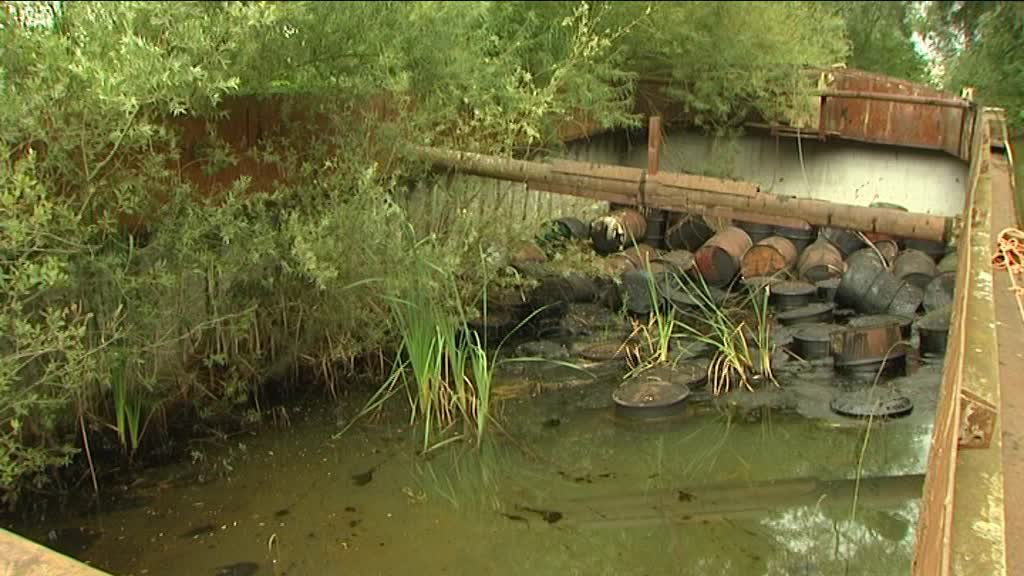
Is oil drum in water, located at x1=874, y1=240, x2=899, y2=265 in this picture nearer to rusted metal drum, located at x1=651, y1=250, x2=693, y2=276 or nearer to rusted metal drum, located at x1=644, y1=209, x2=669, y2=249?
rusted metal drum, located at x1=651, y1=250, x2=693, y2=276

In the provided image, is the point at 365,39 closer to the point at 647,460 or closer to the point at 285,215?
the point at 285,215

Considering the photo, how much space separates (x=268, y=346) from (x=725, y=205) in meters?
3.42

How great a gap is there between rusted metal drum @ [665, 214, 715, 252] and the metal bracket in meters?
8.53

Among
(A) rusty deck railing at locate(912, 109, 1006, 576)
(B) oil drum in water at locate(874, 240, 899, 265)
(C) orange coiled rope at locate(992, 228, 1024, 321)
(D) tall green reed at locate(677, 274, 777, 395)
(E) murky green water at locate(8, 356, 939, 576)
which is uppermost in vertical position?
(C) orange coiled rope at locate(992, 228, 1024, 321)

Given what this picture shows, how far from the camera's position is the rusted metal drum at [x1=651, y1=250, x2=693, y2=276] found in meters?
9.77

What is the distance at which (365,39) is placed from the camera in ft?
17.7

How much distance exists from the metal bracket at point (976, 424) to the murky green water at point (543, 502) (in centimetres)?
224

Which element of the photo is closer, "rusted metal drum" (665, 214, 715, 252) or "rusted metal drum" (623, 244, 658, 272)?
"rusted metal drum" (623, 244, 658, 272)

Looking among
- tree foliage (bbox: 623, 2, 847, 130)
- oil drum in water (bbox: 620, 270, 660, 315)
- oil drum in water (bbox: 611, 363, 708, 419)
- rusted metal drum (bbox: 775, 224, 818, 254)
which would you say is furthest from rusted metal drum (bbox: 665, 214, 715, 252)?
oil drum in water (bbox: 611, 363, 708, 419)

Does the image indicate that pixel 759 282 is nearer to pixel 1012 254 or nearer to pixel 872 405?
pixel 872 405

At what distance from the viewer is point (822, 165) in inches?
527

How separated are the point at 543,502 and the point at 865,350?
11.5ft

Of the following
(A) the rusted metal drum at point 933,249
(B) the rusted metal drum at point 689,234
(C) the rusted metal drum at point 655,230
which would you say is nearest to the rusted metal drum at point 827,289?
(A) the rusted metal drum at point 933,249

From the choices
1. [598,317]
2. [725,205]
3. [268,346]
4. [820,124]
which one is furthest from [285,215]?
[820,124]
